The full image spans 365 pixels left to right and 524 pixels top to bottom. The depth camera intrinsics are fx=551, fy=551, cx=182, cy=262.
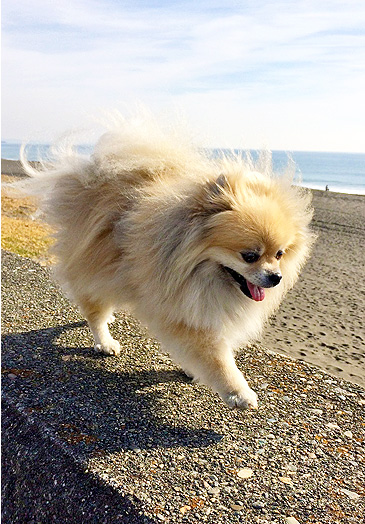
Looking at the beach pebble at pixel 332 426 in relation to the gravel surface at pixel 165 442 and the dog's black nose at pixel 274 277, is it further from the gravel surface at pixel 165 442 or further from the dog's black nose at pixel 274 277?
the dog's black nose at pixel 274 277

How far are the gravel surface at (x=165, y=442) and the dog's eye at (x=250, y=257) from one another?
3.13ft

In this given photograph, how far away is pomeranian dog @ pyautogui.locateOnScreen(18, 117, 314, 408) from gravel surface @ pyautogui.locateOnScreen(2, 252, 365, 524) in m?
0.32

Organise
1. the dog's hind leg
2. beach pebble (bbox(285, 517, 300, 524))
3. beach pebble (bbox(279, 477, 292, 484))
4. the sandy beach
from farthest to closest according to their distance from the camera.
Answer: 1. the sandy beach
2. the dog's hind leg
3. beach pebble (bbox(279, 477, 292, 484))
4. beach pebble (bbox(285, 517, 300, 524))

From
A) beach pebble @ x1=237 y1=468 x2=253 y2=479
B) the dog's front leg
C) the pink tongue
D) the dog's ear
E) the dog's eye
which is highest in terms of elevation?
the dog's ear

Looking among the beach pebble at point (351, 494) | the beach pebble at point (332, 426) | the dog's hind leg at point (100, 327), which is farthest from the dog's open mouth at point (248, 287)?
the dog's hind leg at point (100, 327)

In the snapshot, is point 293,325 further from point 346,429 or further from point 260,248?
point 260,248

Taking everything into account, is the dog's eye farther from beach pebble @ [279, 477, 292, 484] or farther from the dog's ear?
beach pebble @ [279, 477, 292, 484]

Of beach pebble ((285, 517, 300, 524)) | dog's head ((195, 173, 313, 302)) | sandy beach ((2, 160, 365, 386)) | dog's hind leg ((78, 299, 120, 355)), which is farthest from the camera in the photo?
sandy beach ((2, 160, 365, 386))

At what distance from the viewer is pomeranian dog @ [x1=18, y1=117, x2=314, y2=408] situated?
289 cm

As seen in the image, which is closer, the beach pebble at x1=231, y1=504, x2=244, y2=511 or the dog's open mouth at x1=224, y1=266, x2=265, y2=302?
the beach pebble at x1=231, y1=504, x2=244, y2=511

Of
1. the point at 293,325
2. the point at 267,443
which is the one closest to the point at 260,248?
the point at 267,443

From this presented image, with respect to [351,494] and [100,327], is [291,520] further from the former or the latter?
[100,327]

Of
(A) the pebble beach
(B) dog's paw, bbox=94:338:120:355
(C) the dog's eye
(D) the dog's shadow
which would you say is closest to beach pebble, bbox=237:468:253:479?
(A) the pebble beach

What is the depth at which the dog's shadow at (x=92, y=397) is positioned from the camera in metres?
2.92
